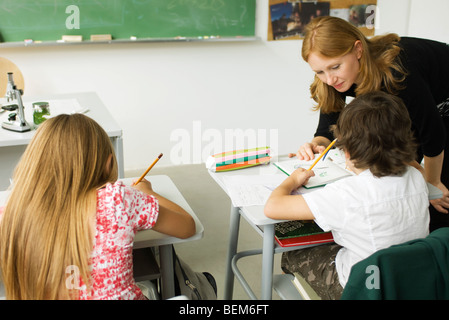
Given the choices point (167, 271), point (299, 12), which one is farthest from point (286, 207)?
point (299, 12)

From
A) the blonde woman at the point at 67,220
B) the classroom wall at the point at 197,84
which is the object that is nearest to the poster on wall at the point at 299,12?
the classroom wall at the point at 197,84

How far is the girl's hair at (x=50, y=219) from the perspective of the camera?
1.13m

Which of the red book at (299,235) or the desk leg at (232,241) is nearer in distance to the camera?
the red book at (299,235)

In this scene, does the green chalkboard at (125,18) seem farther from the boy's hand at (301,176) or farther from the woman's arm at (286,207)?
the woman's arm at (286,207)

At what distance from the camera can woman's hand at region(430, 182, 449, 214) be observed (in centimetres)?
175

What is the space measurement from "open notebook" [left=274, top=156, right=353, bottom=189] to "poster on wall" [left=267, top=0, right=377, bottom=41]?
7.31ft

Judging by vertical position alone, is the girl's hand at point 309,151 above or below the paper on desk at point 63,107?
below

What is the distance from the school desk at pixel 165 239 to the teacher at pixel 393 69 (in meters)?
0.72

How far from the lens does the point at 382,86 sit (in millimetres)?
1787

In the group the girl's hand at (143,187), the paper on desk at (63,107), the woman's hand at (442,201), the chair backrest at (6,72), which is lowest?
the woman's hand at (442,201)

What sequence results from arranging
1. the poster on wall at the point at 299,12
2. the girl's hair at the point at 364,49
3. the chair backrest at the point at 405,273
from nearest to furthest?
1. the chair backrest at the point at 405,273
2. the girl's hair at the point at 364,49
3. the poster on wall at the point at 299,12

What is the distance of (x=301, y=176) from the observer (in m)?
1.61

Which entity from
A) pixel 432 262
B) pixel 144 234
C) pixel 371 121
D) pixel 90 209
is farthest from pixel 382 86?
pixel 90 209

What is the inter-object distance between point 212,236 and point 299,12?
2069mm
